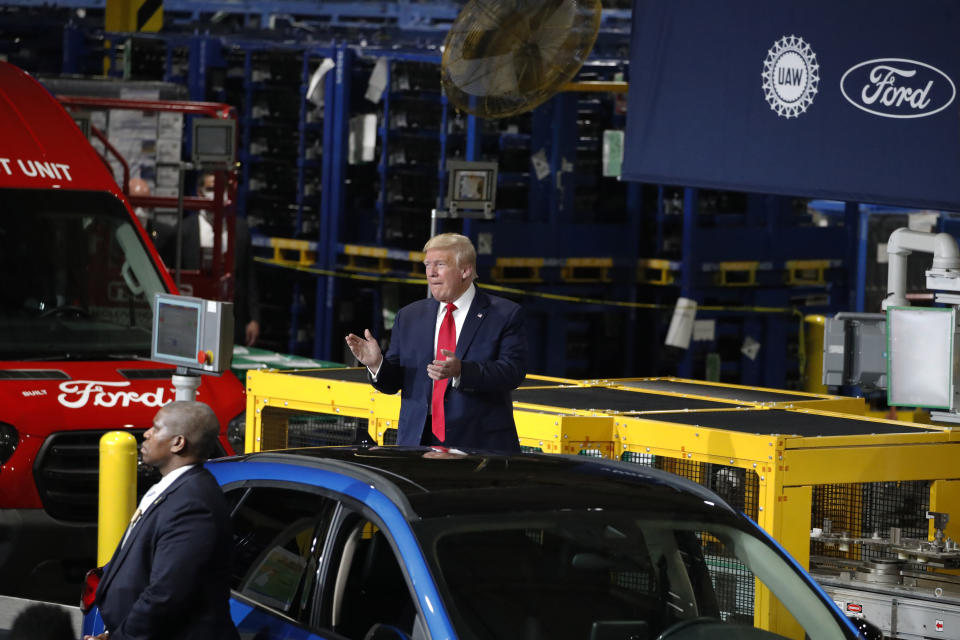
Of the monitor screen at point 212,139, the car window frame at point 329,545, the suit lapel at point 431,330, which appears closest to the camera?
the car window frame at point 329,545

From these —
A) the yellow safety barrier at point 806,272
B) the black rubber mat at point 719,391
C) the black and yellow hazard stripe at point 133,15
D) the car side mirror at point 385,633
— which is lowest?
the car side mirror at point 385,633

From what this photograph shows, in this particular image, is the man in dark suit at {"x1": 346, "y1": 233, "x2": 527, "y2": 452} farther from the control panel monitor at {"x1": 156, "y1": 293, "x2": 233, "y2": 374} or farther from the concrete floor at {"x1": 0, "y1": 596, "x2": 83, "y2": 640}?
the concrete floor at {"x1": 0, "y1": 596, "x2": 83, "y2": 640}

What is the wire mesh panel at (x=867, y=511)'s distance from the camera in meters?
6.81

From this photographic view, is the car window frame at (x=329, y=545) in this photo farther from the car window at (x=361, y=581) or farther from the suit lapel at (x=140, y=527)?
the suit lapel at (x=140, y=527)

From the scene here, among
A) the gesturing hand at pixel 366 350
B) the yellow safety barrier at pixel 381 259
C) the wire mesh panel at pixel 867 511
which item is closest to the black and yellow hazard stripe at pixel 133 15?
the yellow safety barrier at pixel 381 259

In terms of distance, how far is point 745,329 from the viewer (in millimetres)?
14805

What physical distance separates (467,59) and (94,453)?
9.50 ft

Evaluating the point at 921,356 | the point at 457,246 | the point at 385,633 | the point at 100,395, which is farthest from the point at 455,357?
the point at 100,395

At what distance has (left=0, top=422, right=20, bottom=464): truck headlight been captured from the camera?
8336mm

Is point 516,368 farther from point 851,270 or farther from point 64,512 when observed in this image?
point 851,270

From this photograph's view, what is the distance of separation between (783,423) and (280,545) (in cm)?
276

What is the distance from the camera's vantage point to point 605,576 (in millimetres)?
4559

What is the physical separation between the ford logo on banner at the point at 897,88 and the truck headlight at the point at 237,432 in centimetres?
371

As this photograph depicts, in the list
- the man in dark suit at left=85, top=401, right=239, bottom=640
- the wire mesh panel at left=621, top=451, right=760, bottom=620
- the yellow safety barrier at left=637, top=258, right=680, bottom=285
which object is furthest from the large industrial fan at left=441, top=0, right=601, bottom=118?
the yellow safety barrier at left=637, top=258, right=680, bottom=285
